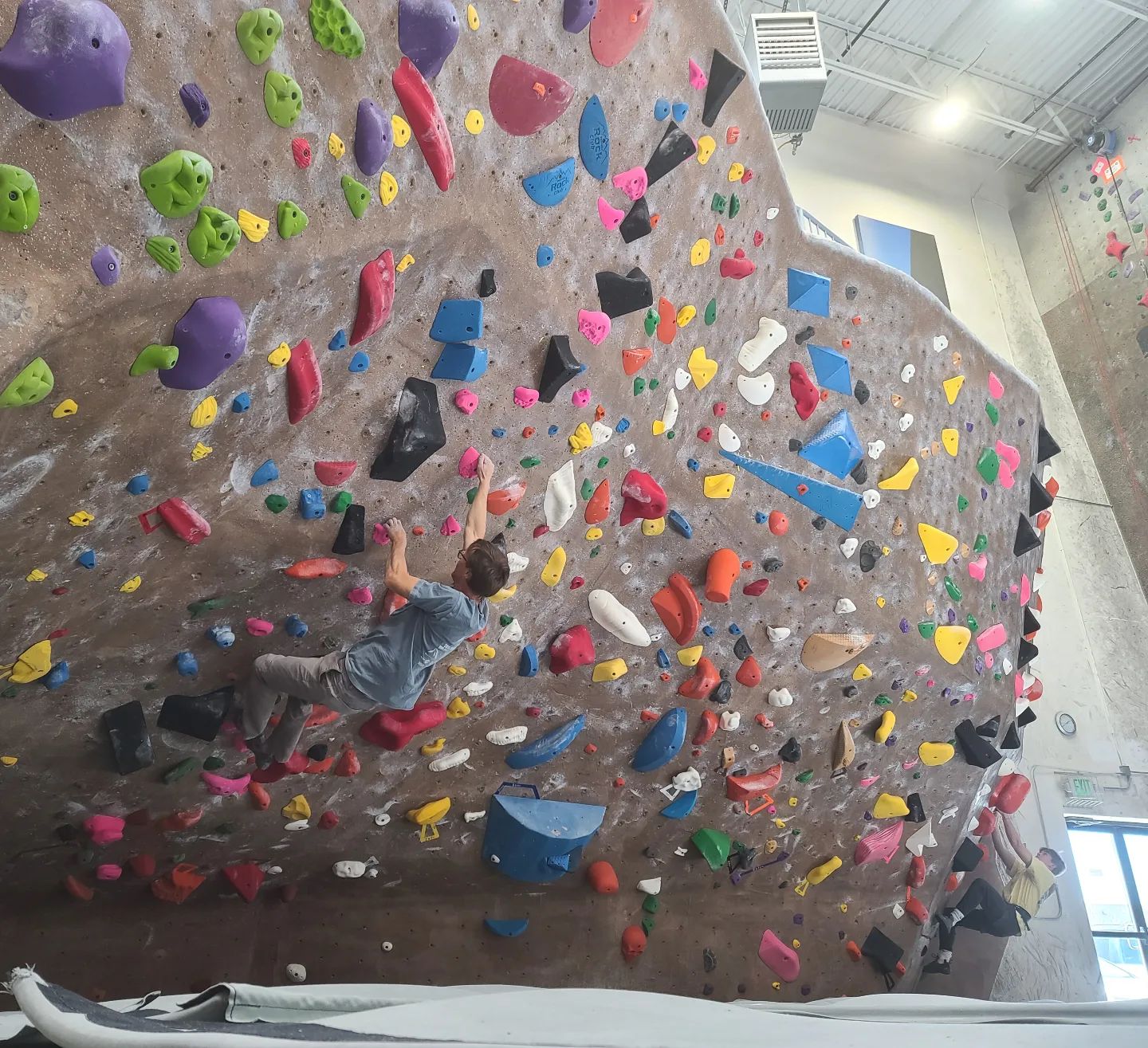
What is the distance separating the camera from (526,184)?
2654 mm

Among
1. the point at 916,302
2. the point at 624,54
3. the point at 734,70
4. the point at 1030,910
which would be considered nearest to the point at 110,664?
the point at 624,54

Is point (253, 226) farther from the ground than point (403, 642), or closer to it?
farther from the ground

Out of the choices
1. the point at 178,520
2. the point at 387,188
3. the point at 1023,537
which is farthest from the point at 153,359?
the point at 1023,537

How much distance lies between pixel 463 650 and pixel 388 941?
1.31 metres

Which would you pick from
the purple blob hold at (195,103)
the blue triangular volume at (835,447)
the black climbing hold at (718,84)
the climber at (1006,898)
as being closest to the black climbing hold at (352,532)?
the purple blob hold at (195,103)

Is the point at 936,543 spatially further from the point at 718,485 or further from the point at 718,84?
the point at 718,84

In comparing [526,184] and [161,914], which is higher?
[526,184]

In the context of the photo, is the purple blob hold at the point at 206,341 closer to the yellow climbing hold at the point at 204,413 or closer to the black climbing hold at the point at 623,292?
the yellow climbing hold at the point at 204,413

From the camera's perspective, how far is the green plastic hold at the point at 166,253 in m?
1.88

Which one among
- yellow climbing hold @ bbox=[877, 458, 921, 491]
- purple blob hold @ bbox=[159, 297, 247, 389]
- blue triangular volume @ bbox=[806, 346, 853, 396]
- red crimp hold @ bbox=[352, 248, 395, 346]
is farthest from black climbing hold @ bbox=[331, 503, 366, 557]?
yellow climbing hold @ bbox=[877, 458, 921, 491]

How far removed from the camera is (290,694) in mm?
2805

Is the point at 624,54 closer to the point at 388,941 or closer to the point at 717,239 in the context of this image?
the point at 717,239

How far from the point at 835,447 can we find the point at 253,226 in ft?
8.60

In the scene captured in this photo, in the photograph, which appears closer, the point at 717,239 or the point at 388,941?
the point at 717,239
